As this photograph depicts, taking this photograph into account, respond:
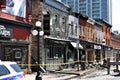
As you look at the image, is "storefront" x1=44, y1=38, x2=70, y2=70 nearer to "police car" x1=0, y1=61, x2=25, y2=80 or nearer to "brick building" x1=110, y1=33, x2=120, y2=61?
"police car" x1=0, y1=61, x2=25, y2=80

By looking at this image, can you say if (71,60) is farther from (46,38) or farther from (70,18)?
(46,38)

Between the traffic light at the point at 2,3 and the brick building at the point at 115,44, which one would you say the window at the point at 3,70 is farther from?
the brick building at the point at 115,44

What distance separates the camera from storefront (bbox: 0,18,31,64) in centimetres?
2474

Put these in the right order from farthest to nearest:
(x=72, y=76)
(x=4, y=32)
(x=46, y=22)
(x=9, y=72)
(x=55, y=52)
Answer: (x=55, y=52) < (x=46, y=22) < (x=72, y=76) < (x=4, y=32) < (x=9, y=72)

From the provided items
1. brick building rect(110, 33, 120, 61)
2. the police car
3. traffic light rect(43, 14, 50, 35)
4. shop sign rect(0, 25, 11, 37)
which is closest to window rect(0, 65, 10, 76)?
the police car

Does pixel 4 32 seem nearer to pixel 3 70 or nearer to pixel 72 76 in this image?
pixel 72 76

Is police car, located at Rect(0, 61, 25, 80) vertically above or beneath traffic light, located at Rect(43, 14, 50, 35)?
beneath

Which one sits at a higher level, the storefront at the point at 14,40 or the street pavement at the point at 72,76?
the storefront at the point at 14,40

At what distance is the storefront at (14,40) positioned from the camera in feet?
81.2

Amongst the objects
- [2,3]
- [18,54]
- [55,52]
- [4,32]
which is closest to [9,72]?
[4,32]

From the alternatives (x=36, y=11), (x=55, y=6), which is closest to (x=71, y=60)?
(x=55, y=6)

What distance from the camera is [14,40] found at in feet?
87.5

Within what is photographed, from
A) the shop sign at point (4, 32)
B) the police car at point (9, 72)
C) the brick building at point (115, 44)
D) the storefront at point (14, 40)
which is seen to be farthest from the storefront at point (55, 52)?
the brick building at point (115, 44)

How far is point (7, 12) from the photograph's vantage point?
25.7 metres
